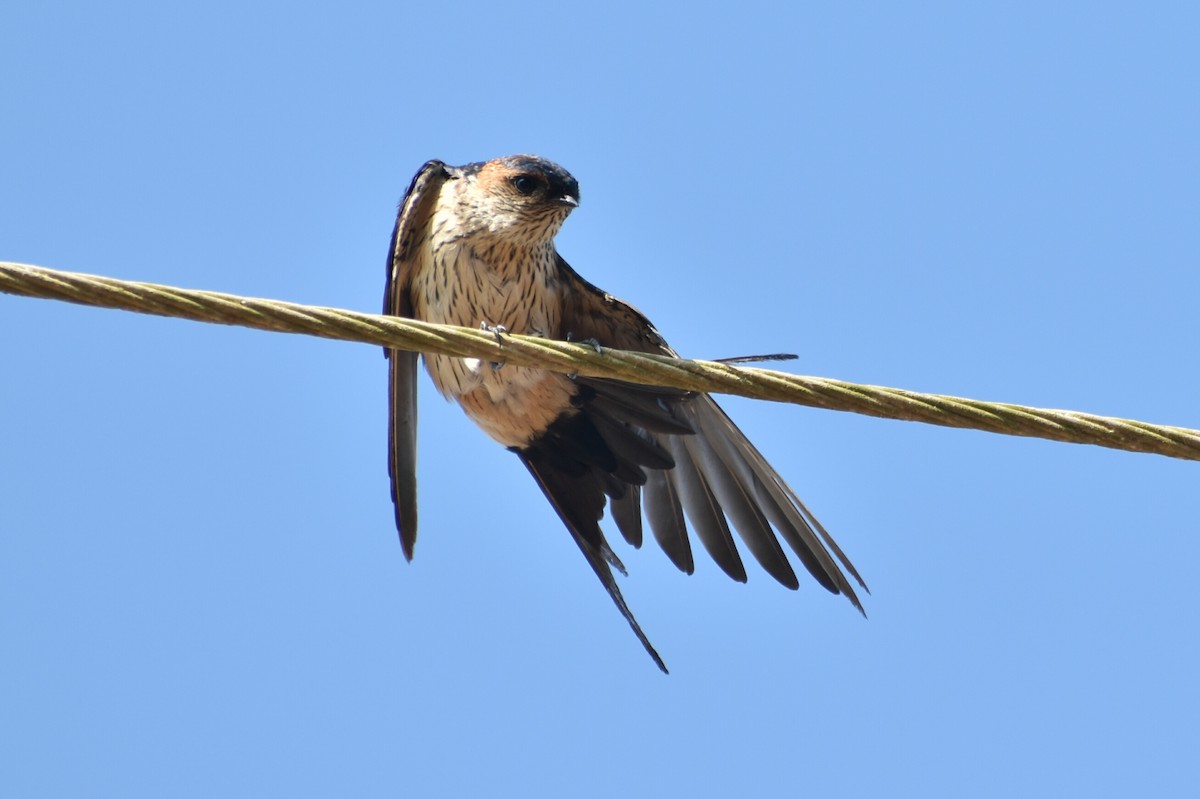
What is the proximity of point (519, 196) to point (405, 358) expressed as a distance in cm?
86

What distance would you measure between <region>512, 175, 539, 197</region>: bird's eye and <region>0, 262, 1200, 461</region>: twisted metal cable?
2.45 metres

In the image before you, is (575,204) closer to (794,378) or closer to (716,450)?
(716,450)

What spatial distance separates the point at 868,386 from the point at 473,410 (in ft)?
9.94

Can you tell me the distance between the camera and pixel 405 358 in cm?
634

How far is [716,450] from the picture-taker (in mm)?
6488

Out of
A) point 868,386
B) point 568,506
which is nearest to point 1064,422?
point 868,386

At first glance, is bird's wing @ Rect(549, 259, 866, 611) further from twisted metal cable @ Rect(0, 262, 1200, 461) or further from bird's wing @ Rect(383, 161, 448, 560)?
twisted metal cable @ Rect(0, 262, 1200, 461)

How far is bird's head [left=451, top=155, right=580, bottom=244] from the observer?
6.48 metres

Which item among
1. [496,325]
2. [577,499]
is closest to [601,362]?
[496,325]

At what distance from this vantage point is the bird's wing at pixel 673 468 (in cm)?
627

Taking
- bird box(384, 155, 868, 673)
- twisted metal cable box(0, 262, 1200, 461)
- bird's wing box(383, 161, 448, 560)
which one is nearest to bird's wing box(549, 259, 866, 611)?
bird box(384, 155, 868, 673)

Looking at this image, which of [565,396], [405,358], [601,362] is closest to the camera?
[601,362]

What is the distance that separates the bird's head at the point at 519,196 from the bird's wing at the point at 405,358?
179 mm

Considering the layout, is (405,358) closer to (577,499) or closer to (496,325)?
A: (496,325)
